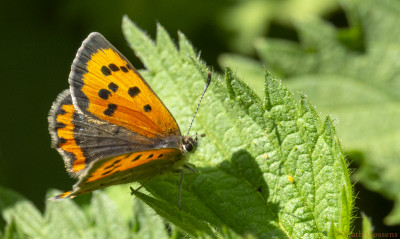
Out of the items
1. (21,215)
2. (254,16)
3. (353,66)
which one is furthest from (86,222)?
(254,16)

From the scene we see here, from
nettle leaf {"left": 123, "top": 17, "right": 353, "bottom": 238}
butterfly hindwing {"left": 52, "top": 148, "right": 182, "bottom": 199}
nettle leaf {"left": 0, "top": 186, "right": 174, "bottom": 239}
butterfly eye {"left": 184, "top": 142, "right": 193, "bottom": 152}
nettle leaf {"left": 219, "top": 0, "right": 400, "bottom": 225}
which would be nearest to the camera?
butterfly hindwing {"left": 52, "top": 148, "right": 182, "bottom": 199}

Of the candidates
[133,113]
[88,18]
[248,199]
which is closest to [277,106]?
[248,199]

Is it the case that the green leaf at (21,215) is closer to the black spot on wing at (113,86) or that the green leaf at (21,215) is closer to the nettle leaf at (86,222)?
the nettle leaf at (86,222)

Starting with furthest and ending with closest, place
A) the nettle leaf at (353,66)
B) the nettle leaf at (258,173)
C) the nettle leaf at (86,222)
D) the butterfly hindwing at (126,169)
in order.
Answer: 1. the nettle leaf at (353,66)
2. the nettle leaf at (86,222)
3. the nettle leaf at (258,173)
4. the butterfly hindwing at (126,169)

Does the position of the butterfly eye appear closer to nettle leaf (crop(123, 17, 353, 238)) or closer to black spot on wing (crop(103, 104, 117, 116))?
nettle leaf (crop(123, 17, 353, 238))

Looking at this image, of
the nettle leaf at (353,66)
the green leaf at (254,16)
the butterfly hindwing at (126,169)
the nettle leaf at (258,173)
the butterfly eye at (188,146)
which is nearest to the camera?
the butterfly hindwing at (126,169)

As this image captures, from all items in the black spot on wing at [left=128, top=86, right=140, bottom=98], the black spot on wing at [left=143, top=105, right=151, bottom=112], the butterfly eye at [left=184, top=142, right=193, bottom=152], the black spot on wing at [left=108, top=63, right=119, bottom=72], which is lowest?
the butterfly eye at [left=184, top=142, right=193, bottom=152]

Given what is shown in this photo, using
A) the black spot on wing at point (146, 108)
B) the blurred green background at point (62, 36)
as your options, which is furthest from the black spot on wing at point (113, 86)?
the blurred green background at point (62, 36)

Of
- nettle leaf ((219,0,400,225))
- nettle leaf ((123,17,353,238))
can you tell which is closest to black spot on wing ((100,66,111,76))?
nettle leaf ((123,17,353,238))
